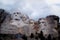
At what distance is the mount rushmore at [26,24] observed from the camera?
6988mm

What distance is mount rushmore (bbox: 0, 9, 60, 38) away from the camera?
6.99m

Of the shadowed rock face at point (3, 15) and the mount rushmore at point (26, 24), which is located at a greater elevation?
the shadowed rock face at point (3, 15)

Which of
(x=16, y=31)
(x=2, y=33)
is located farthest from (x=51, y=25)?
(x=2, y=33)

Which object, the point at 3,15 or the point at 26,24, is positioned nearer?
Result: the point at 3,15

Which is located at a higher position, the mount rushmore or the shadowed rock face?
the shadowed rock face

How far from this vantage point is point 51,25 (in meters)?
7.11

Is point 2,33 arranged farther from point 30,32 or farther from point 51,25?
point 51,25

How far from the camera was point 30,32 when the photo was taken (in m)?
7.05

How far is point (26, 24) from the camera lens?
716 centimetres

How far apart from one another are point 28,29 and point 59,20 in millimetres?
1239

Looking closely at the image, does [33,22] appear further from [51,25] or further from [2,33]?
[2,33]

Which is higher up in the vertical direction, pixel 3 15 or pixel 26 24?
pixel 3 15

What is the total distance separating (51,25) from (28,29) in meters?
0.90

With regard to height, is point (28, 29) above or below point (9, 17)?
below
